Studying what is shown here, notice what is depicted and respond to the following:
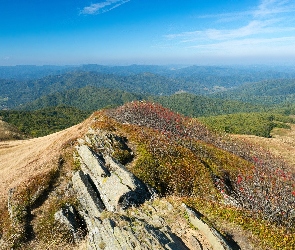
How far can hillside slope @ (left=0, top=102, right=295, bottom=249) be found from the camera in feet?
54.9

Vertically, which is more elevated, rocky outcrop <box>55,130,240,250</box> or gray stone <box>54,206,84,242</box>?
rocky outcrop <box>55,130,240,250</box>

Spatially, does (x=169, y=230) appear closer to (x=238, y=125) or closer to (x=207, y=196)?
(x=207, y=196)

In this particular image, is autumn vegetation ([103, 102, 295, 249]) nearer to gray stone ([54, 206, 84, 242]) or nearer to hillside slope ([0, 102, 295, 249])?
hillside slope ([0, 102, 295, 249])

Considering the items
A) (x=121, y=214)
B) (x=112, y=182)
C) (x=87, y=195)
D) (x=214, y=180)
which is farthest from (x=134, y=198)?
(x=214, y=180)

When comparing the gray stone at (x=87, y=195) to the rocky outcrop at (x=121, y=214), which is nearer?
the rocky outcrop at (x=121, y=214)

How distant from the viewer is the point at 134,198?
22375mm

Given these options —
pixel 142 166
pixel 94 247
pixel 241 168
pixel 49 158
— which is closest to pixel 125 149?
pixel 142 166

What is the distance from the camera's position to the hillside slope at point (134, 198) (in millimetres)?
16734

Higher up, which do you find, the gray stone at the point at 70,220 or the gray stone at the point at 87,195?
the gray stone at the point at 87,195

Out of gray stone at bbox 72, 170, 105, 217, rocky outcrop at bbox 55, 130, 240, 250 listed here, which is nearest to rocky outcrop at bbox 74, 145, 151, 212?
rocky outcrop at bbox 55, 130, 240, 250

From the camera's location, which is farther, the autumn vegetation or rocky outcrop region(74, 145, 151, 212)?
rocky outcrop region(74, 145, 151, 212)

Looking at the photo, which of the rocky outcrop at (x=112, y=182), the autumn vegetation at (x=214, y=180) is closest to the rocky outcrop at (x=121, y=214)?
the rocky outcrop at (x=112, y=182)

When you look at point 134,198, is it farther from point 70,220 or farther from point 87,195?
point 70,220

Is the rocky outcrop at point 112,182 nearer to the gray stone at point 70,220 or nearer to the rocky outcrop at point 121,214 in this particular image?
the rocky outcrop at point 121,214
